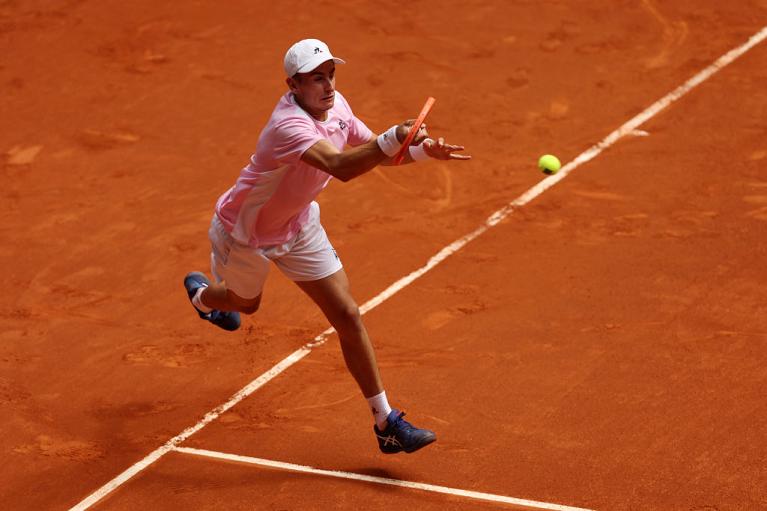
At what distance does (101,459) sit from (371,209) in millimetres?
3726

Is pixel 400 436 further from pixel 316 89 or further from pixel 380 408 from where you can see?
pixel 316 89

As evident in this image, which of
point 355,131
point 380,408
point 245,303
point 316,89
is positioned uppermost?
point 316,89

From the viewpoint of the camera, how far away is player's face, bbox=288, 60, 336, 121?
6320 millimetres

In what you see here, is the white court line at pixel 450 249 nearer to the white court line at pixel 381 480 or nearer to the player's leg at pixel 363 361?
the white court line at pixel 381 480

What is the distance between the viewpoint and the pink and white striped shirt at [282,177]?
6.30 m

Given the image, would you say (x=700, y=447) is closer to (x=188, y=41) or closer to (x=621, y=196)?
(x=621, y=196)

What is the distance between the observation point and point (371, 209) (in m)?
10.2

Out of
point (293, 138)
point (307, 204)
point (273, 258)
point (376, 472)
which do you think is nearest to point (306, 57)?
point (293, 138)

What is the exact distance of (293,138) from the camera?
20.5 feet

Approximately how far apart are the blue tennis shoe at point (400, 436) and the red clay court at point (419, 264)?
7.3 inches

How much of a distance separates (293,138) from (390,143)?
564 millimetres

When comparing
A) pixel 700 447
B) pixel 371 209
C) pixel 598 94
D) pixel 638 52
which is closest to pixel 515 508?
pixel 700 447

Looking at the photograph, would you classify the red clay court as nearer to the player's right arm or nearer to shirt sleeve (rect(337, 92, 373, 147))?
shirt sleeve (rect(337, 92, 373, 147))

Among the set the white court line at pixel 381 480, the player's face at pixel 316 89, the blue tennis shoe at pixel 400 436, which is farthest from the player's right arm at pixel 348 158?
the white court line at pixel 381 480
